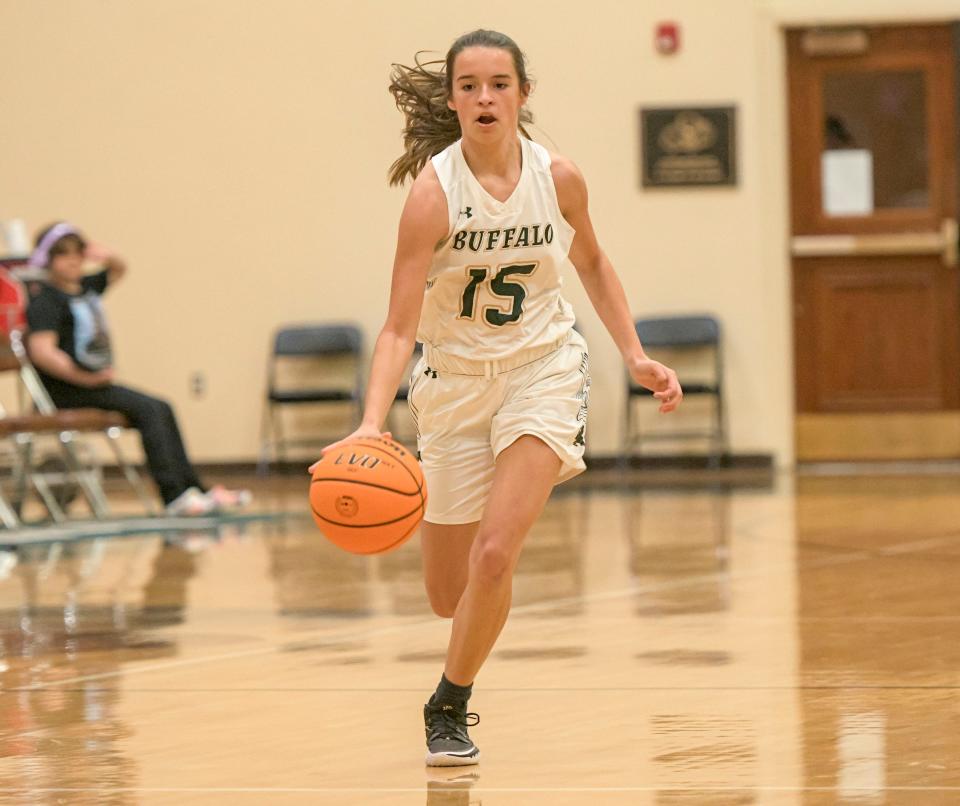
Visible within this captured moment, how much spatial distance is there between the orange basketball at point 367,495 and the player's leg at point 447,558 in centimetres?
34

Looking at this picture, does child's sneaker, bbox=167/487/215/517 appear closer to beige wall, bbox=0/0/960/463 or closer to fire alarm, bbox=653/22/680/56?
beige wall, bbox=0/0/960/463

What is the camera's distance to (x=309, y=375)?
11734 millimetres

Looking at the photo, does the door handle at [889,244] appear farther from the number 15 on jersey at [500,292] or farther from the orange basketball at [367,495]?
the orange basketball at [367,495]

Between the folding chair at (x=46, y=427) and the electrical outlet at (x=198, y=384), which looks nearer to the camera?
the folding chair at (x=46, y=427)

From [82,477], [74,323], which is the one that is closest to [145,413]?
[82,477]

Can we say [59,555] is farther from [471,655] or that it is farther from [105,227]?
[105,227]

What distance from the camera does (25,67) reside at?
12.1 meters

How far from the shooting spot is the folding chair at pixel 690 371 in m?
11.0

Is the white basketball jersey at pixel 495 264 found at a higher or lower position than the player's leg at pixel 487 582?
higher

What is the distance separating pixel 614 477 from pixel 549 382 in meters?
7.58

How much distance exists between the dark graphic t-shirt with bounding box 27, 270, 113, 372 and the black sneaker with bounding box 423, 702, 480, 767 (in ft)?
17.7

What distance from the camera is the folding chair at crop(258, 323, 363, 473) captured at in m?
11.4

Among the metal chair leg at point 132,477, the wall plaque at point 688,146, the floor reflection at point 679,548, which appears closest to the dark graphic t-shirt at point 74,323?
the metal chair leg at point 132,477

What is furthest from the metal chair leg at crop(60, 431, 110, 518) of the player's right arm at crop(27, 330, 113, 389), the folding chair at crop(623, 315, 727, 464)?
the folding chair at crop(623, 315, 727, 464)
